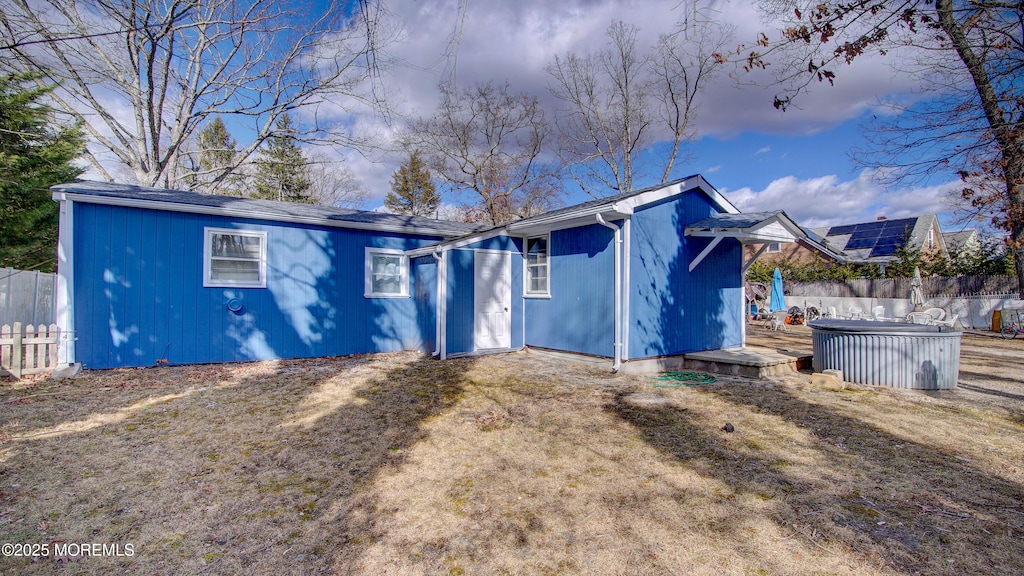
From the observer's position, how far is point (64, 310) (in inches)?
→ 266

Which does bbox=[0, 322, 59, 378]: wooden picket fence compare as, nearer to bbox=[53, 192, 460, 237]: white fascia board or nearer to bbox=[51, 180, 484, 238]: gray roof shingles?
bbox=[53, 192, 460, 237]: white fascia board

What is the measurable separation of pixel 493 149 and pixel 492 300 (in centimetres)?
1687

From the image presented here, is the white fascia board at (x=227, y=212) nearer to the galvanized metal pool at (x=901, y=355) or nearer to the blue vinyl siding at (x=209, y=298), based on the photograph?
the blue vinyl siding at (x=209, y=298)

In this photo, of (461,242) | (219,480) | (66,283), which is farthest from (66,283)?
(461,242)

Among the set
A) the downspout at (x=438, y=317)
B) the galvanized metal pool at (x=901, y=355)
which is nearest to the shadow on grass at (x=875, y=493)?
the galvanized metal pool at (x=901, y=355)

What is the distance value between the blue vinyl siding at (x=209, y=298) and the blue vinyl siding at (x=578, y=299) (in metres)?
2.30

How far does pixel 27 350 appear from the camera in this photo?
20.9 ft

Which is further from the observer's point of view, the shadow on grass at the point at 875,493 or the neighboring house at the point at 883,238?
the neighboring house at the point at 883,238

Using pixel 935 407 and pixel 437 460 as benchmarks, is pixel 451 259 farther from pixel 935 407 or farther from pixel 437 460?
pixel 935 407

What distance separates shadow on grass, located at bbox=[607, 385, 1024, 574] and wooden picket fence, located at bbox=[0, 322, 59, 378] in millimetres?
8016

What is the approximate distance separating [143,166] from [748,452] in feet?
62.9

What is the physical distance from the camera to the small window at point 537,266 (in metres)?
9.18

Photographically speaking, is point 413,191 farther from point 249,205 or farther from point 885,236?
point 885,236

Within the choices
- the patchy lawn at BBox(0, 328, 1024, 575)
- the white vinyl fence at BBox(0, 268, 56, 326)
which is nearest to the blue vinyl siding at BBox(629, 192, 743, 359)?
the patchy lawn at BBox(0, 328, 1024, 575)
